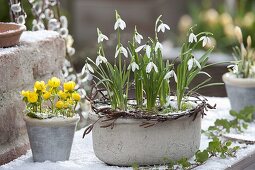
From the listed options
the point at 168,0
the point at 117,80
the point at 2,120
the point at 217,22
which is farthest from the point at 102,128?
the point at 168,0

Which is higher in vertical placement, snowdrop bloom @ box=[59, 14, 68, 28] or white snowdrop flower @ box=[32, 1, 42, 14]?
white snowdrop flower @ box=[32, 1, 42, 14]

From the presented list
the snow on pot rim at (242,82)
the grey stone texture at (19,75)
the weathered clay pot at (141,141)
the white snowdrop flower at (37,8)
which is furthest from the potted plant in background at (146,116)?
the white snowdrop flower at (37,8)

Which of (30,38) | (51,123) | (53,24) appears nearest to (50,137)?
(51,123)

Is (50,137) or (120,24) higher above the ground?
(120,24)

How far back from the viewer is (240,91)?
5.18 m

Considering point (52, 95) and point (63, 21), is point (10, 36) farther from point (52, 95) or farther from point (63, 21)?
point (63, 21)

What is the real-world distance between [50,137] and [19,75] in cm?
41

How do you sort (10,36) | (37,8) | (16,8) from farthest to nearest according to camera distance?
(37,8), (16,8), (10,36)

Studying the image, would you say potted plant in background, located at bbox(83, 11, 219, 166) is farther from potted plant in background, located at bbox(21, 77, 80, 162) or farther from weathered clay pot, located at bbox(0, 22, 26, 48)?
weathered clay pot, located at bbox(0, 22, 26, 48)

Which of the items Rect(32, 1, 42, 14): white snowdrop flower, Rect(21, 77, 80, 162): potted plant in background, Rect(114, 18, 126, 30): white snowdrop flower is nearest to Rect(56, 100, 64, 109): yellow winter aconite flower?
Rect(21, 77, 80, 162): potted plant in background

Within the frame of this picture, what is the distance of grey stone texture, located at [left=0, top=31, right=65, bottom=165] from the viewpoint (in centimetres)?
419

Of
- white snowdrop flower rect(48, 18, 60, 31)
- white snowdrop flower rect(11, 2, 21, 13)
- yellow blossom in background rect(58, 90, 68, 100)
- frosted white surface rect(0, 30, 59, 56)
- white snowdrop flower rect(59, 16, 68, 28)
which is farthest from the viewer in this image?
white snowdrop flower rect(59, 16, 68, 28)

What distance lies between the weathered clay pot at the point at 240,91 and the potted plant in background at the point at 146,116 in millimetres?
941

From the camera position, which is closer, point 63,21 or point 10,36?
point 10,36
